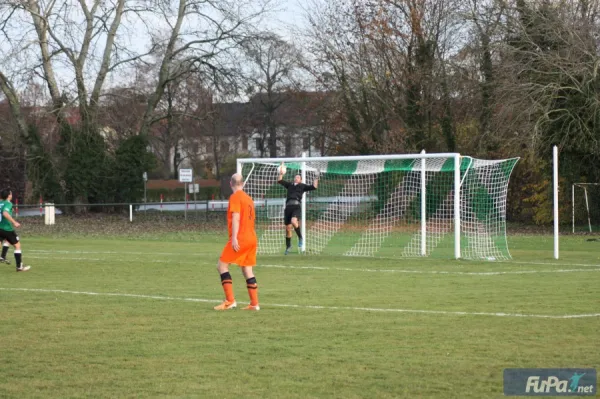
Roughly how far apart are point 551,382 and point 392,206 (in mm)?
25342

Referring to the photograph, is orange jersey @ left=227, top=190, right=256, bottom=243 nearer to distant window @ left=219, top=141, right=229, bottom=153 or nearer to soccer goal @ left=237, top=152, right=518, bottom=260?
soccer goal @ left=237, top=152, right=518, bottom=260

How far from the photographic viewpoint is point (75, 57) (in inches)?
1923

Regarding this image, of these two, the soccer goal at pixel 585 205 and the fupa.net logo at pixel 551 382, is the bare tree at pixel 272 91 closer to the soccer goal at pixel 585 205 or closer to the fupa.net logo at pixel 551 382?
the soccer goal at pixel 585 205

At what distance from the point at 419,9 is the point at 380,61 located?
11.2 ft

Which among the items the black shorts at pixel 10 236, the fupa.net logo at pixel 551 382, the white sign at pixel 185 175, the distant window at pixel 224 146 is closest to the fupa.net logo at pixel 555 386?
the fupa.net logo at pixel 551 382

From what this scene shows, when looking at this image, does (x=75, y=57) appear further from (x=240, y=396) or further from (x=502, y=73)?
(x=240, y=396)

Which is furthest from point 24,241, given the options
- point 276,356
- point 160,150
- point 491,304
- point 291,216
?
point 160,150

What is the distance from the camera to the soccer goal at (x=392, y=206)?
24.2m

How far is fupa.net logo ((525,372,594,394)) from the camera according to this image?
752 centimetres

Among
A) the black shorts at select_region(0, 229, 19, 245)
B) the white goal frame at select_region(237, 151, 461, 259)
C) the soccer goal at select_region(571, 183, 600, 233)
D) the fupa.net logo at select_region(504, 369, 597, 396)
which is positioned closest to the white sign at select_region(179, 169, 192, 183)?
the soccer goal at select_region(571, 183, 600, 233)

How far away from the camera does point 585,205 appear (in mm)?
39688

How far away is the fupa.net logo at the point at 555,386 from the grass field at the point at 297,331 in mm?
370

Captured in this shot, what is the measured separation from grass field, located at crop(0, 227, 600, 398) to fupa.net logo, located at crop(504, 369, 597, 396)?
21 cm

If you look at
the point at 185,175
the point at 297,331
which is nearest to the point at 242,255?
the point at 297,331
